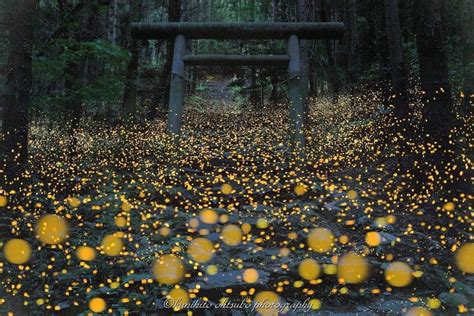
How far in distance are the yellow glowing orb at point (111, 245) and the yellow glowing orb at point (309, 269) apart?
6.95ft

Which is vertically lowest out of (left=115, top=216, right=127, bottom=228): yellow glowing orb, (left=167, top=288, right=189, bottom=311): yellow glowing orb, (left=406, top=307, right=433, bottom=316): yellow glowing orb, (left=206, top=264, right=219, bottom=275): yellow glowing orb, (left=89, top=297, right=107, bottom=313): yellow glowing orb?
(left=89, top=297, right=107, bottom=313): yellow glowing orb

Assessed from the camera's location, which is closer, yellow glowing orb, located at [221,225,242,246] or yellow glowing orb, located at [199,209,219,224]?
yellow glowing orb, located at [221,225,242,246]

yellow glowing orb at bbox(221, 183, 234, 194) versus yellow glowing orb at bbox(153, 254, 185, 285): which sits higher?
yellow glowing orb at bbox(221, 183, 234, 194)

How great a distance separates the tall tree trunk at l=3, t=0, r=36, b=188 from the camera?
5590mm

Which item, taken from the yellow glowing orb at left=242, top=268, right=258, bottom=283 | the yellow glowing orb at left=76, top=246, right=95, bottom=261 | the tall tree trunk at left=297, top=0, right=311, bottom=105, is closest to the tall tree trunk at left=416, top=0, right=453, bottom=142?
the yellow glowing orb at left=242, top=268, right=258, bottom=283

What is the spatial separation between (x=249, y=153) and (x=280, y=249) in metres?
4.38

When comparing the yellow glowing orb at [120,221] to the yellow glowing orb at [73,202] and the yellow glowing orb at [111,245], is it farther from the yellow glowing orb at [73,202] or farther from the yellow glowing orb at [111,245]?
the yellow glowing orb at [73,202]

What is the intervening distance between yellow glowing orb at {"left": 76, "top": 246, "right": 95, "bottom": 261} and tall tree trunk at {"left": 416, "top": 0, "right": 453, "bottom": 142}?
4938mm

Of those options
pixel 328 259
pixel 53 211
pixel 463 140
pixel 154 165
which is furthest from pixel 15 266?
pixel 463 140

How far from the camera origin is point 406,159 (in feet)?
22.1

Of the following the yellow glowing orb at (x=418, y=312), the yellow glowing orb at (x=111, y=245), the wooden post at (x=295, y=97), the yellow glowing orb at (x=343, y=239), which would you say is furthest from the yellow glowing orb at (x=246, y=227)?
the wooden post at (x=295, y=97)

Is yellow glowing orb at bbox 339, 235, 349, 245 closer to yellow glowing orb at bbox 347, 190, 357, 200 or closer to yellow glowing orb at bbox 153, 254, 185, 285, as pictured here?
yellow glowing orb at bbox 347, 190, 357, 200

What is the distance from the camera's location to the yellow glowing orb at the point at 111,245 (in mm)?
4582

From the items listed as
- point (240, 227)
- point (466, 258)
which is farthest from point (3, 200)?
point (466, 258)
